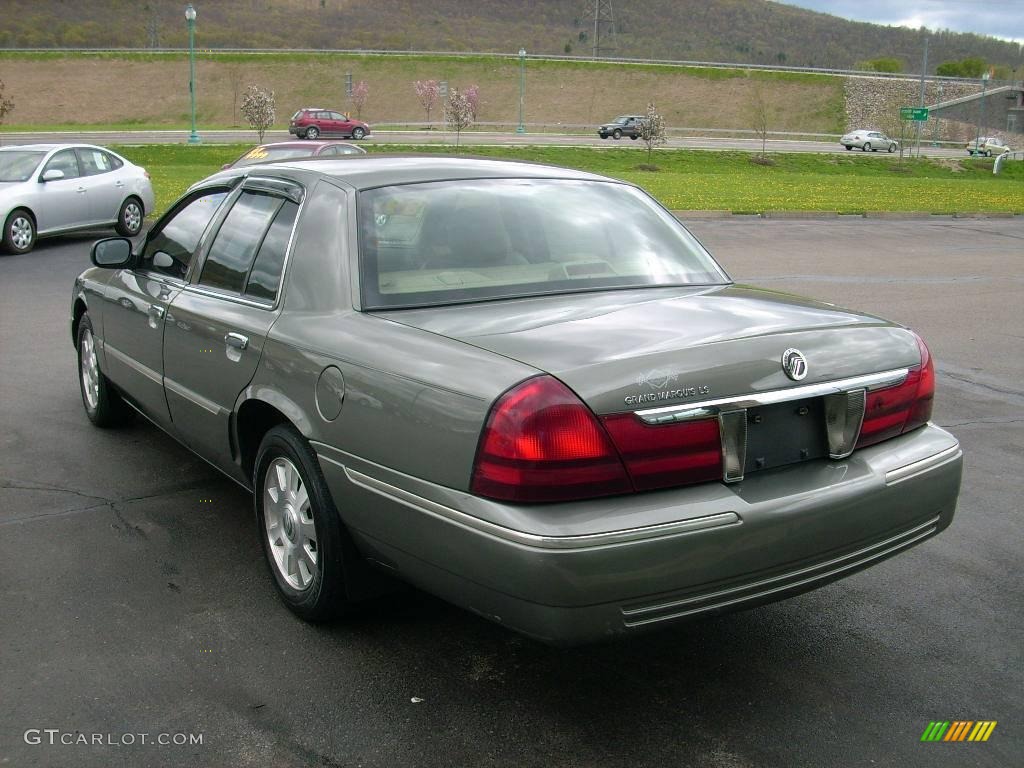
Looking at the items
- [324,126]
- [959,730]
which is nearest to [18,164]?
[959,730]

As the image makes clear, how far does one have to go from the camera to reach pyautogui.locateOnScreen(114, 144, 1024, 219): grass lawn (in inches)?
932

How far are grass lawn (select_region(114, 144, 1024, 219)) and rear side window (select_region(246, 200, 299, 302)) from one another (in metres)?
8.63

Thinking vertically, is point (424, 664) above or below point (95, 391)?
below

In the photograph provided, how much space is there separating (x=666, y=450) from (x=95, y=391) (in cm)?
438

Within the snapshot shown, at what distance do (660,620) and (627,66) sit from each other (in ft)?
332

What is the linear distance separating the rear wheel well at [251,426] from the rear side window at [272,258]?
0.42 metres

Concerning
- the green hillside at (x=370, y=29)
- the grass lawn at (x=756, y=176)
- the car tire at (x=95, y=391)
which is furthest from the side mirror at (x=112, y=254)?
the green hillside at (x=370, y=29)

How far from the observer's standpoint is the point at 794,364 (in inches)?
120

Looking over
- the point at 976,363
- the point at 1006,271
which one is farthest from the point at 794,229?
the point at 976,363

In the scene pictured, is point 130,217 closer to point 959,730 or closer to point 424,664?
point 424,664

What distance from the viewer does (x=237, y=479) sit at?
4227mm

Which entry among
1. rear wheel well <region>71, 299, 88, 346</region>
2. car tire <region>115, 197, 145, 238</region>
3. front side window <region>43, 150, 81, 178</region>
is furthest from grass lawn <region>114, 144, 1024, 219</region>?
rear wheel well <region>71, 299, 88, 346</region>

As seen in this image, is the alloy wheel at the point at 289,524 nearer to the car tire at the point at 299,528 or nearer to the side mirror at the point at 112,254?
the car tire at the point at 299,528

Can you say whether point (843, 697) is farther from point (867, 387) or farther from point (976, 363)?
point (976, 363)
